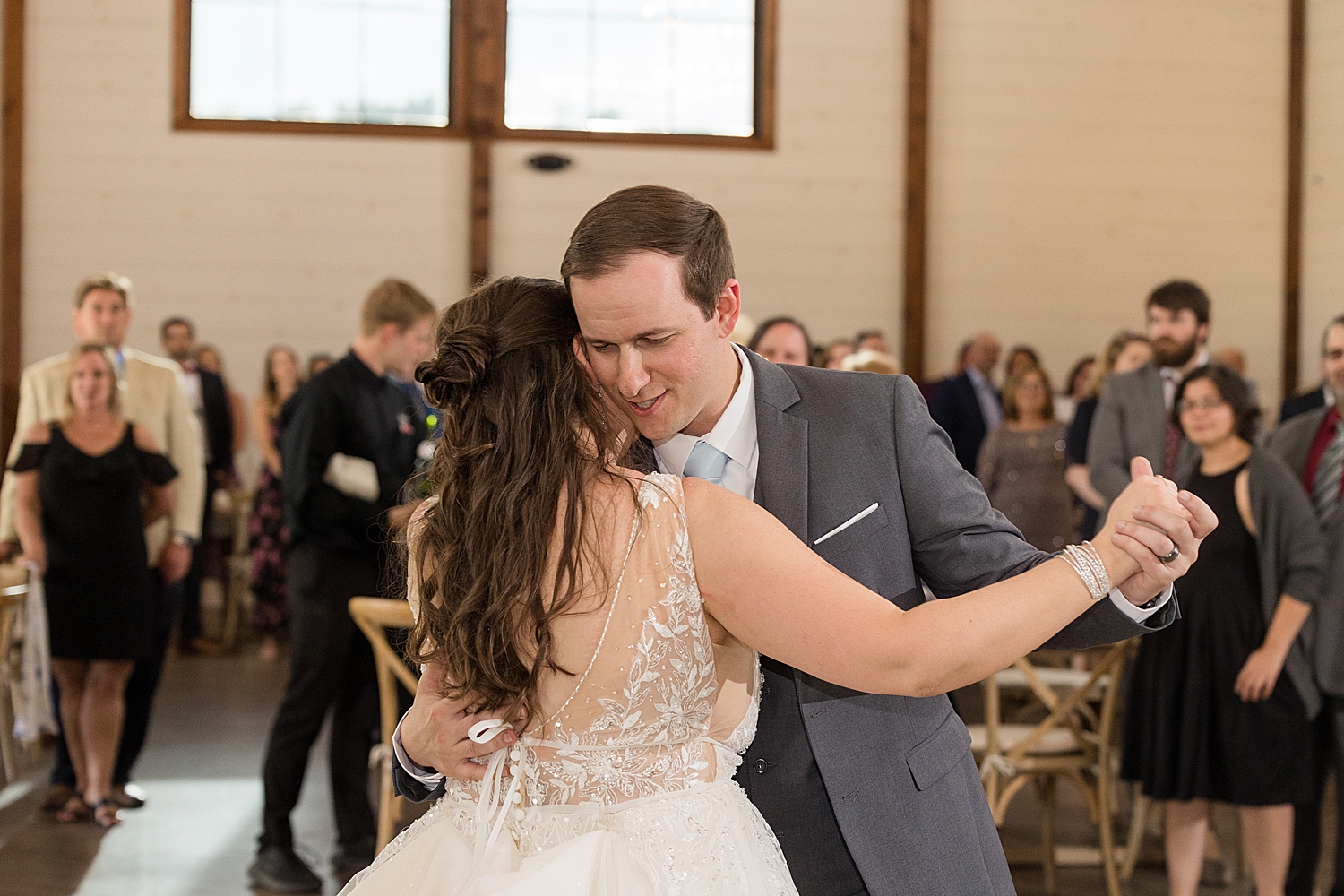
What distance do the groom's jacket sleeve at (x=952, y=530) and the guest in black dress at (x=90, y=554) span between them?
395 centimetres

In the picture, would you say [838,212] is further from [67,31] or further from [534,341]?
[534,341]

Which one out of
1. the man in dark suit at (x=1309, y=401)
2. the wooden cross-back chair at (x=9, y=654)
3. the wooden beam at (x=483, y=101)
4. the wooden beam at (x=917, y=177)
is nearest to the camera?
the wooden cross-back chair at (x=9, y=654)

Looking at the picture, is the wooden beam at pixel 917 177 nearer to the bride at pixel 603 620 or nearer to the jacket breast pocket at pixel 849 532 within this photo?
the jacket breast pocket at pixel 849 532

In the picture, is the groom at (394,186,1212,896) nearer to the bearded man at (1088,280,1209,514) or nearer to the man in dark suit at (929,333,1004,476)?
the bearded man at (1088,280,1209,514)

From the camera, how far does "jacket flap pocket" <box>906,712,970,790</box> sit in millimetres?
1716

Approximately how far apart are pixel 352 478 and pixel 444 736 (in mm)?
2712

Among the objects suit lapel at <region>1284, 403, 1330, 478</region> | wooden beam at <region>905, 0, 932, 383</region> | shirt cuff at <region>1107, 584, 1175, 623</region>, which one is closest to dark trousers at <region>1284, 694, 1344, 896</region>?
suit lapel at <region>1284, 403, 1330, 478</region>

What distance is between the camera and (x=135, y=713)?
16.8ft

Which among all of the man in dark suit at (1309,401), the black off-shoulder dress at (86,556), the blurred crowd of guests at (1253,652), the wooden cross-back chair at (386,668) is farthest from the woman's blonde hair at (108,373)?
the man in dark suit at (1309,401)

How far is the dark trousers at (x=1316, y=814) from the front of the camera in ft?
12.6

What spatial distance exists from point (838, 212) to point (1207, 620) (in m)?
6.38

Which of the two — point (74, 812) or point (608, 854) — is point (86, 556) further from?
point (608, 854)

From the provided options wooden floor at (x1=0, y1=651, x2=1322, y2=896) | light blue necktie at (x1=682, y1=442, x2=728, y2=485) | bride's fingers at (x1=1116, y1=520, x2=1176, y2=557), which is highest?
light blue necktie at (x1=682, y1=442, x2=728, y2=485)

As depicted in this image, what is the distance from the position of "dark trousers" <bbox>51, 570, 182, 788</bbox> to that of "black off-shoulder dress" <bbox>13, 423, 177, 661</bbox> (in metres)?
0.15
